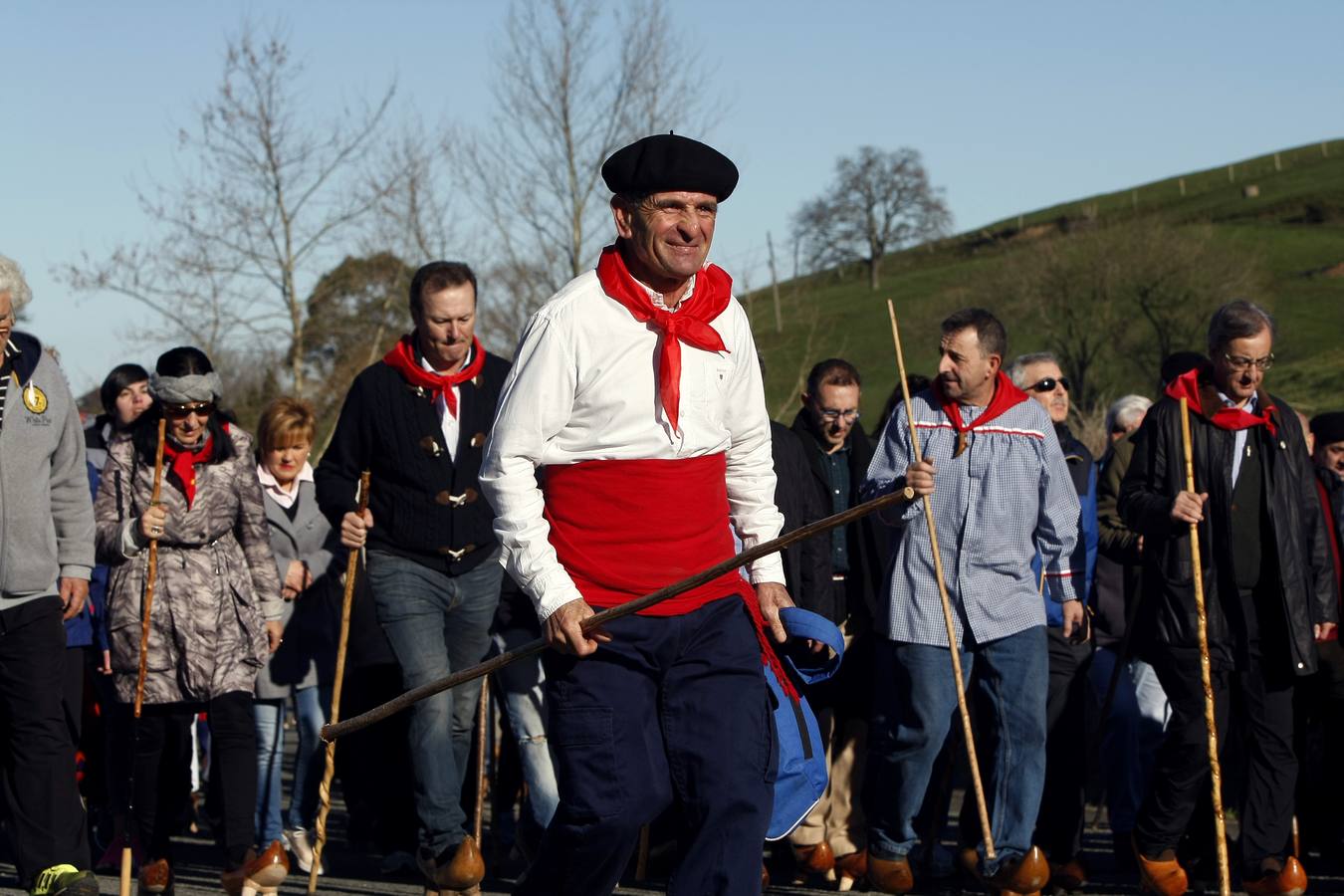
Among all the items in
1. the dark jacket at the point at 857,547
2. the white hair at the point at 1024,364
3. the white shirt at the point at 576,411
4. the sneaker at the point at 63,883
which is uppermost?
the white hair at the point at 1024,364

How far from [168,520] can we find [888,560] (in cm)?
298

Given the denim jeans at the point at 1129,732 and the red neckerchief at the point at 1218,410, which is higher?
the red neckerchief at the point at 1218,410

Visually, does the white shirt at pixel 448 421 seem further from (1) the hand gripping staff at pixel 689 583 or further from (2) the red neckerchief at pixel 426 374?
(1) the hand gripping staff at pixel 689 583

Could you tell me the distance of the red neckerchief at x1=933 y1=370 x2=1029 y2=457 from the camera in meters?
7.48

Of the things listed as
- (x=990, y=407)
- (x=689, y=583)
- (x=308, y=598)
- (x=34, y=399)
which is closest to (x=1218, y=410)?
(x=990, y=407)

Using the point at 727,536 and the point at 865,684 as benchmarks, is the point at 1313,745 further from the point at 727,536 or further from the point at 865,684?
the point at 727,536

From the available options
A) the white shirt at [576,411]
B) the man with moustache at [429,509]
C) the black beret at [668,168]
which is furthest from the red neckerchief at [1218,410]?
the black beret at [668,168]

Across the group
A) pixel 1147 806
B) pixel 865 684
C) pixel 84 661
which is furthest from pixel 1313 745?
pixel 84 661

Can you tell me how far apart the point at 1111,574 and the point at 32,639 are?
5074 millimetres

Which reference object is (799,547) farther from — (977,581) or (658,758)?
(658,758)

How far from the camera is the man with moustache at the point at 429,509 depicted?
727 centimetres

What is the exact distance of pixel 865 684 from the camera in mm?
8820

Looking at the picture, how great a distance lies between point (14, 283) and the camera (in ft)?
21.3

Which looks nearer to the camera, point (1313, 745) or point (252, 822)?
point (252, 822)
